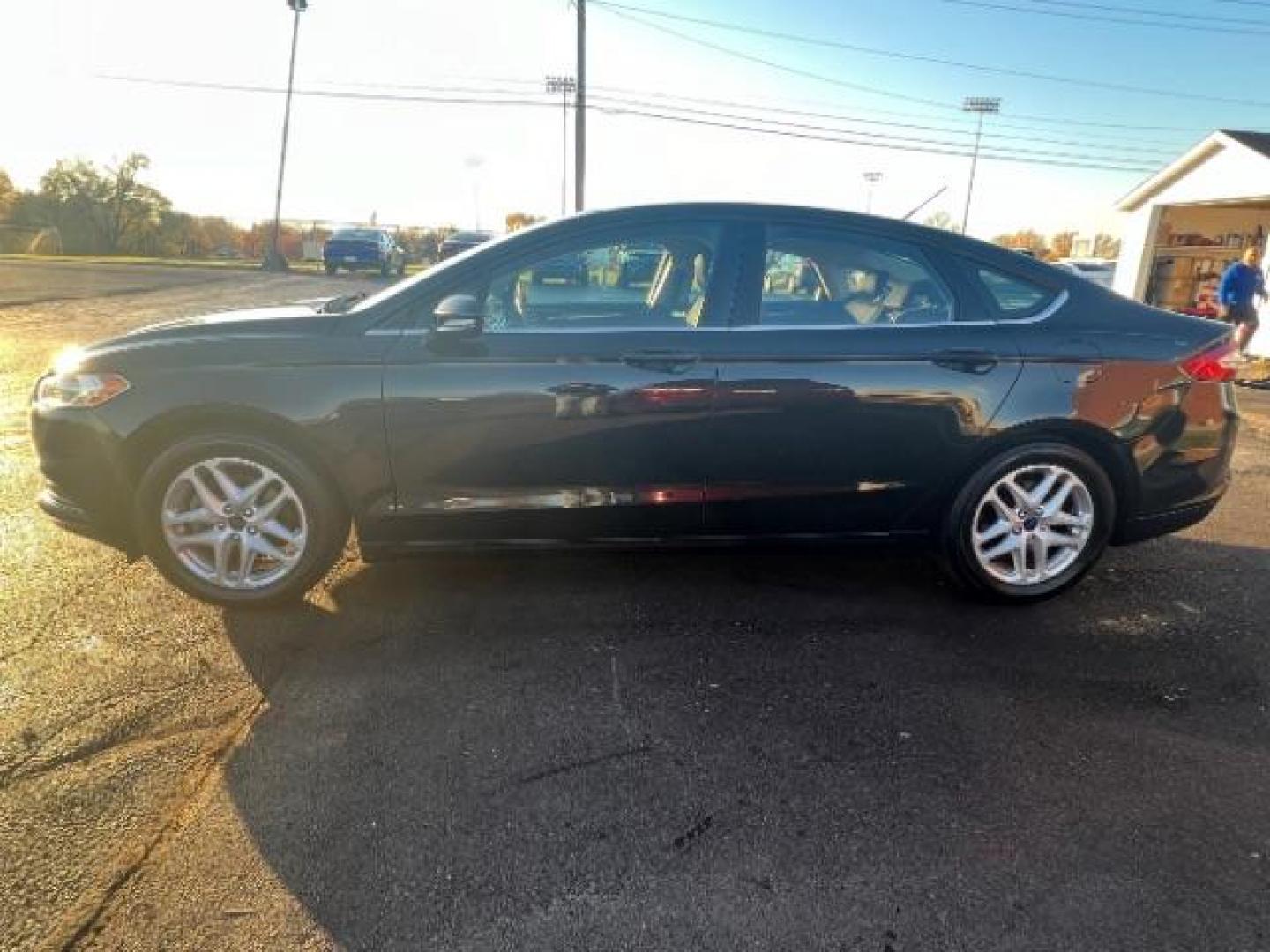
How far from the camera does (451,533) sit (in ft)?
10.2

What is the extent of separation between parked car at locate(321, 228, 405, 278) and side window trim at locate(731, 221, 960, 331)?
28400mm

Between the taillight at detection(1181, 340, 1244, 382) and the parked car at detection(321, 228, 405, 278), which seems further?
the parked car at detection(321, 228, 405, 278)

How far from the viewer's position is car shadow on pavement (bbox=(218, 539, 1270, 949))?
1.83 m

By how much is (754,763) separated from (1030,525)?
1798 mm

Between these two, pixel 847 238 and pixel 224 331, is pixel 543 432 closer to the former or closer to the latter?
pixel 224 331

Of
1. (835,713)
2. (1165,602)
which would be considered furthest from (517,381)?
(1165,602)

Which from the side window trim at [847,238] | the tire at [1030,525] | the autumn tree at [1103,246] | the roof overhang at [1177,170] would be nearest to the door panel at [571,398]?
the side window trim at [847,238]

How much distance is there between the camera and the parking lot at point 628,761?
181cm

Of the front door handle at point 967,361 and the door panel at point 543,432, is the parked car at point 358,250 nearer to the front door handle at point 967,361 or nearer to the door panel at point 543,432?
the door panel at point 543,432

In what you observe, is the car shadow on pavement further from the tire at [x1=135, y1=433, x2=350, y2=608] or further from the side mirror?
the side mirror

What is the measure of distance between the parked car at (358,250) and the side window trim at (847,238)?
28.4m

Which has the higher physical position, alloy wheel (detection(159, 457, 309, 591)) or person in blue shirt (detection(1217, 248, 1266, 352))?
person in blue shirt (detection(1217, 248, 1266, 352))

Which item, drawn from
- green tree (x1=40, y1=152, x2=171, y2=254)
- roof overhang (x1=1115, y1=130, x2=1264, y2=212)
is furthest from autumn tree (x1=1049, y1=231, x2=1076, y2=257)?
green tree (x1=40, y1=152, x2=171, y2=254)

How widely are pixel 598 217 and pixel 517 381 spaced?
0.79 m
